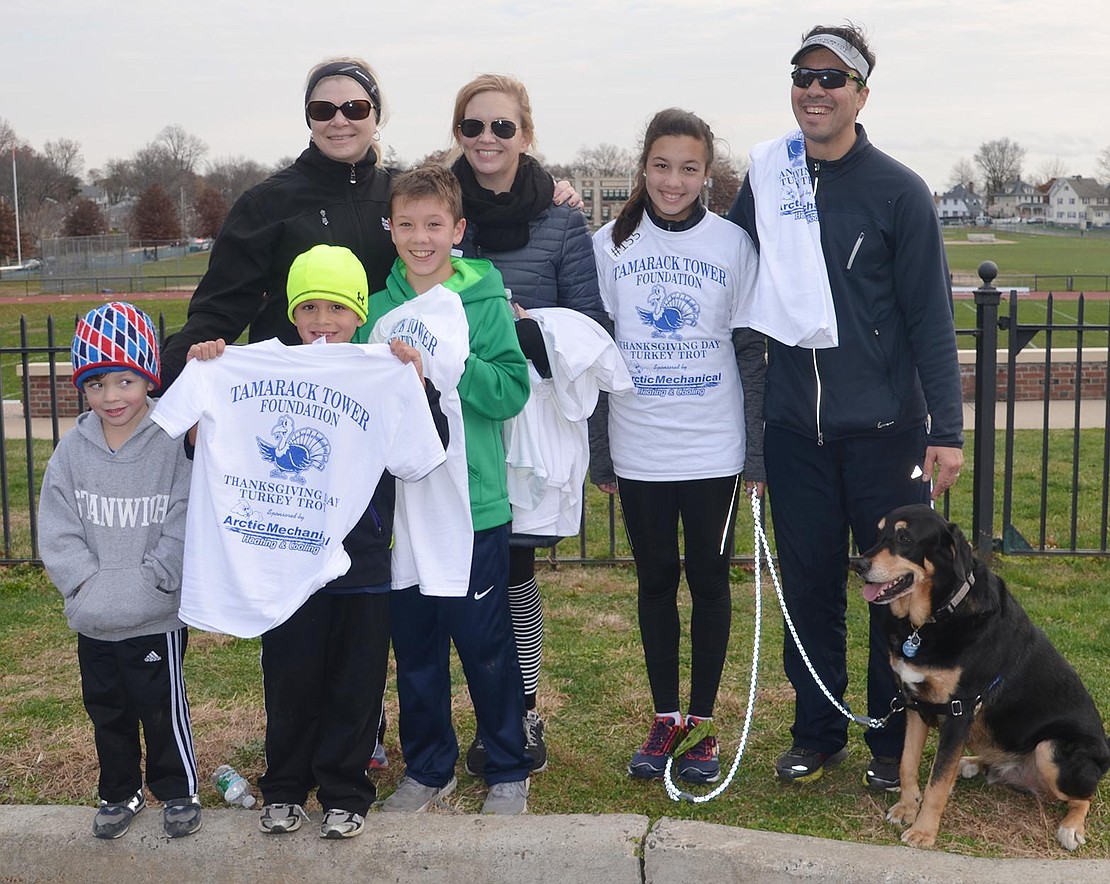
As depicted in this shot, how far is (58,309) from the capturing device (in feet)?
98.5

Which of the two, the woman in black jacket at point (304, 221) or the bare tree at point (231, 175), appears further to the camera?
the bare tree at point (231, 175)

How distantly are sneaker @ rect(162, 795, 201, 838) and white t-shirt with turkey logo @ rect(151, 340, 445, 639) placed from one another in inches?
24.1

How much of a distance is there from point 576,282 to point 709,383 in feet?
1.89

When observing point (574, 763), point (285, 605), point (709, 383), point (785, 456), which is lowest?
point (574, 763)

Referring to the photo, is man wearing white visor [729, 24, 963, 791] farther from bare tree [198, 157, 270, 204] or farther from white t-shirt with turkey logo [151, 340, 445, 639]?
bare tree [198, 157, 270, 204]

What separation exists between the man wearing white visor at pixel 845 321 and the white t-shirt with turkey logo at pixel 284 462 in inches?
49.6

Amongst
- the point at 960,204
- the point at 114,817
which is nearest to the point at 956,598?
the point at 114,817

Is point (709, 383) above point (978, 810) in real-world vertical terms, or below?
above

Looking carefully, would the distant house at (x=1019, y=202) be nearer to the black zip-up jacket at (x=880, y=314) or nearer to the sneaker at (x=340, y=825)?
the black zip-up jacket at (x=880, y=314)

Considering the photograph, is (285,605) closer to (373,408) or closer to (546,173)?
(373,408)

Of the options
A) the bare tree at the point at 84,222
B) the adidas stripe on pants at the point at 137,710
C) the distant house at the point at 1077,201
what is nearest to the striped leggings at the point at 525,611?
the adidas stripe on pants at the point at 137,710

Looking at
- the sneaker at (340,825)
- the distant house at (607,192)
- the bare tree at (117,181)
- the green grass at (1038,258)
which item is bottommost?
the sneaker at (340,825)

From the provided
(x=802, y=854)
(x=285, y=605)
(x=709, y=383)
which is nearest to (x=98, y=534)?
(x=285, y=605)

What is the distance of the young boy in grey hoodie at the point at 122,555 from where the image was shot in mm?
3424
